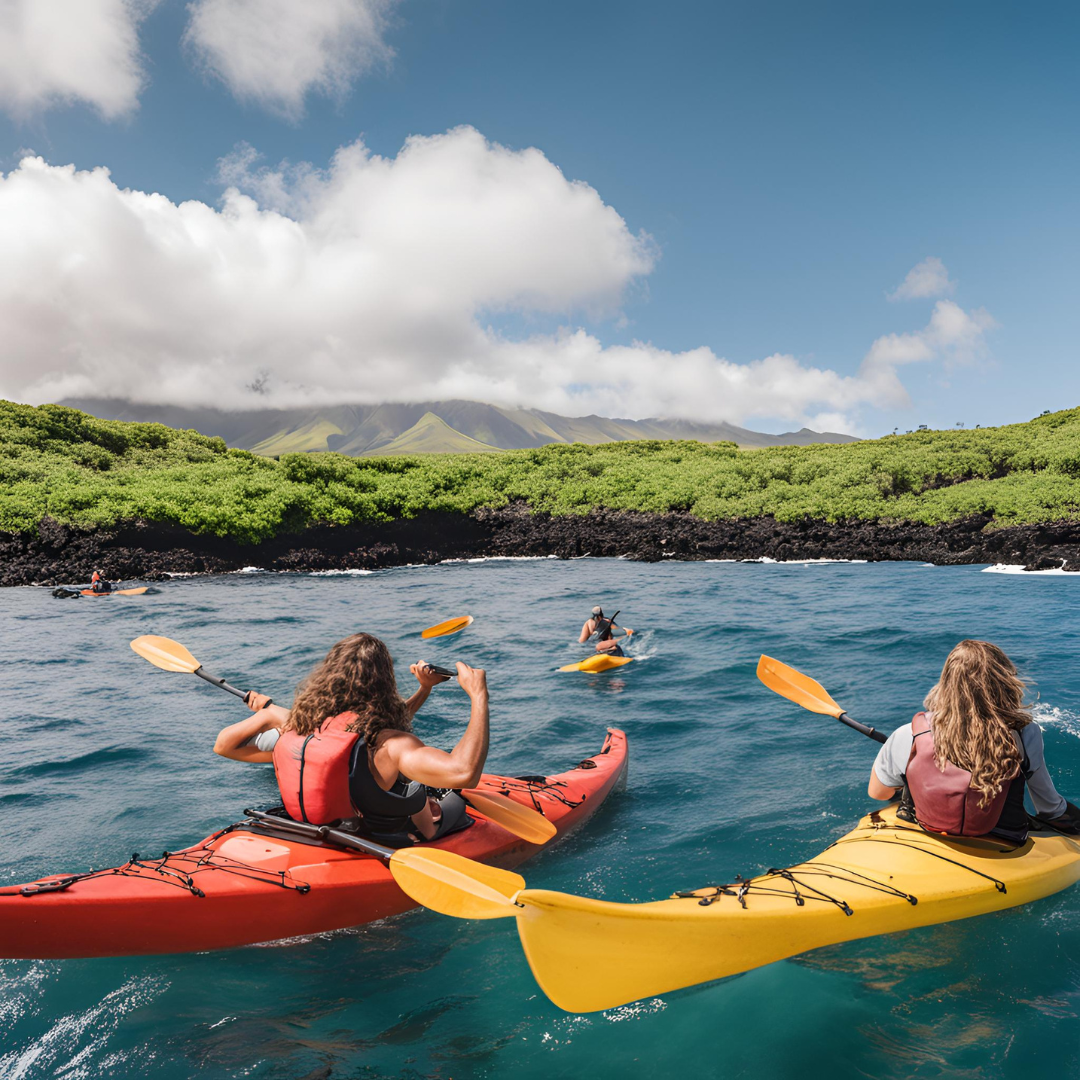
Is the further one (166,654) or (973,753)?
(166,654)

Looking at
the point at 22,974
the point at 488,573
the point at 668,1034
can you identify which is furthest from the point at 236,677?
the point at 488,573

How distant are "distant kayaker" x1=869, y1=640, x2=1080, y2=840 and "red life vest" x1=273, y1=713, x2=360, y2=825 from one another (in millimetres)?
3036

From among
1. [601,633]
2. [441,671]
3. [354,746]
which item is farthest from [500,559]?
[354,746]

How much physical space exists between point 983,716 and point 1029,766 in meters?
0.48

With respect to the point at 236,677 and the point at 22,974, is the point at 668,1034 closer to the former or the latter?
the point at 22,974

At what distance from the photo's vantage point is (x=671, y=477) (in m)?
31.2

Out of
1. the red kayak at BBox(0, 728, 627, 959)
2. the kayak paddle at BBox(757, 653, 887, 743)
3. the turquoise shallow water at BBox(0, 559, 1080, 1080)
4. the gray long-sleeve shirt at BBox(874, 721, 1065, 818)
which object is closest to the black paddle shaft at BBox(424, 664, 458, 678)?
the red kayak at BBox(0, 728, 627, 959)

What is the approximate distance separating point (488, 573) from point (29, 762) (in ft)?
49.4

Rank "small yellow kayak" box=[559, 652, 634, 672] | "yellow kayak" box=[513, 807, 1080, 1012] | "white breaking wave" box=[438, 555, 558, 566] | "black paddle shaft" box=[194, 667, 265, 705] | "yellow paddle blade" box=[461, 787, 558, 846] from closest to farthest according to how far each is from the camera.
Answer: "yellow kayak" box=[513, 807, 1080, 1012] → "yellow paddle blade" box=[461, 787, 558, 846] → "black paddle shaft" box=[194, 667, 265, 705] → "small yellow kayak" box=[559, 652, 634, 672] → "white breaking wave" box=[438, 555, 558, 566]

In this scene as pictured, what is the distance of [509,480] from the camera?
3231 cm

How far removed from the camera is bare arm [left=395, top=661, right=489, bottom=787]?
9.95ft

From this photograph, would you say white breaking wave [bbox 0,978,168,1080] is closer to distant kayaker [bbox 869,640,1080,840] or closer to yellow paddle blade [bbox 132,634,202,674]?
yellow paddle blade [bbox 132,634,202,674]

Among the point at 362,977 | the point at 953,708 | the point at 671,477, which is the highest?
the point at 671,477

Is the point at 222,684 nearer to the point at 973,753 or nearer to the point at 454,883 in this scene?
the point at 454,883
